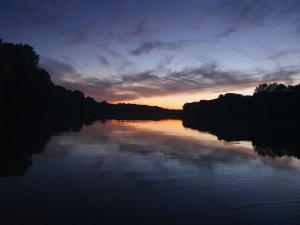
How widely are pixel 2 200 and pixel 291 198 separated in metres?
13.6

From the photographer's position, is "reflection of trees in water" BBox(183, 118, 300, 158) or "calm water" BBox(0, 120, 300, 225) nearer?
"calm water" BBox(0, 120, 300, 225)

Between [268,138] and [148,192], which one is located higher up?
[268,138]

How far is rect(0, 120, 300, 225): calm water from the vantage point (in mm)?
14984

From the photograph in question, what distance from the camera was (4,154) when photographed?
96.8ft

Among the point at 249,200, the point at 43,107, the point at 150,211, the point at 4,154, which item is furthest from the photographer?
the point at 43,107

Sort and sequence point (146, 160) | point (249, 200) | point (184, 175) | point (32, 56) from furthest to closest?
point (32, 56)
point (146, 160)
point (184, 175)
point (249, 200)

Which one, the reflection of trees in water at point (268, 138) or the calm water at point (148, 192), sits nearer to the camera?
the calm water at point (148, 192)

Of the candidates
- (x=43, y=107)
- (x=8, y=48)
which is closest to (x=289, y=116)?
(x=43, y=107)

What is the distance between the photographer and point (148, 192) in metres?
19.4

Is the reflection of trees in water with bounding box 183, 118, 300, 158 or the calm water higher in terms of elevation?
the reflection of trees in water with bounding box 183, 118, 300, 158

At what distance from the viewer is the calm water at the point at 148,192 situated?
15.0 meters

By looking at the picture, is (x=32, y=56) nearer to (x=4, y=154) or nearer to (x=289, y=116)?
(x=4, y=154)

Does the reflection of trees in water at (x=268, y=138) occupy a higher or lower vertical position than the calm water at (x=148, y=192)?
higher

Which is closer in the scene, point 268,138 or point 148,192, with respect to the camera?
point 148,192
